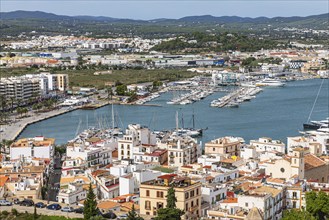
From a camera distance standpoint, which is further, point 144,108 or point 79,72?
point 79,72

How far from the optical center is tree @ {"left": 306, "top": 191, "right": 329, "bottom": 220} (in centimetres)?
562

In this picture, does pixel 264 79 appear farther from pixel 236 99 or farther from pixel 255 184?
pixel 255 184

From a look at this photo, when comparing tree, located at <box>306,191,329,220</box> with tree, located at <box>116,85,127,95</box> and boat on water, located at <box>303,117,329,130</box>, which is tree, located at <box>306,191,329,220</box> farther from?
tree, located at <box>116,85,127,95</box>

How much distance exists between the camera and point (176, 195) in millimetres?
5785

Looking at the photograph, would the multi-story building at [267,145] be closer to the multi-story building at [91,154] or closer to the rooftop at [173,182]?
the multi-story building at [91,154]

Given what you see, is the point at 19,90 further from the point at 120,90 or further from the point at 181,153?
the point at 181,153

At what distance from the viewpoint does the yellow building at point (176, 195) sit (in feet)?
19.0

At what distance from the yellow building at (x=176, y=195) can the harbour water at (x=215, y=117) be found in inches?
219

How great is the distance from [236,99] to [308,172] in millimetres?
10733

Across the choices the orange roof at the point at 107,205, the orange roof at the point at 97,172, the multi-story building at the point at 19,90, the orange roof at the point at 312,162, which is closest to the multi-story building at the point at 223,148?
the orange roof at the point at 312,162

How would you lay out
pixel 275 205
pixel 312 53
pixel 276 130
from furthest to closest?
pixel 312 53
pixel 276 130
pixel 275 205

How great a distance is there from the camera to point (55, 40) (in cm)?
4066

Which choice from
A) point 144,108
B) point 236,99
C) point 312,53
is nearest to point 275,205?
point 144,108

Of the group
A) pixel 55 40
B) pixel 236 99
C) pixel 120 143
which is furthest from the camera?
pixel 55 40
